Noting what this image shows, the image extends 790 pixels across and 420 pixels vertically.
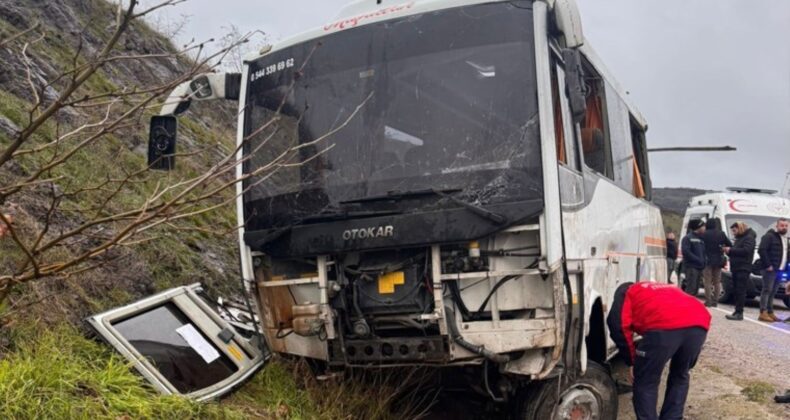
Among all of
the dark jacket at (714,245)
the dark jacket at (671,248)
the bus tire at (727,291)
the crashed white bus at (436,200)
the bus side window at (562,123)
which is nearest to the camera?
the crashed white bus at (436,200)

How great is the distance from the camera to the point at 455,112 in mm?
4238

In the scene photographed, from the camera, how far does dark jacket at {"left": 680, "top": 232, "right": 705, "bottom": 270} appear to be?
A: 1280 centimetres

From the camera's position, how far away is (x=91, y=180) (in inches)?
280

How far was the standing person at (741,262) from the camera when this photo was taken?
11.1 meters

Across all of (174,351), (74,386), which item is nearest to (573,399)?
(174,351)

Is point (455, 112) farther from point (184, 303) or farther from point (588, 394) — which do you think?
point (184, 303)

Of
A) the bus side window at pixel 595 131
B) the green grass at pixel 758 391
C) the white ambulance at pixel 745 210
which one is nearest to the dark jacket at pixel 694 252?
the white ambulance at pixel 745 210

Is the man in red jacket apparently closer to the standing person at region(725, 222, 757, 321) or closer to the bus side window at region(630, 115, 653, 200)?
the bus side window at region(630, 115, 653, 200)

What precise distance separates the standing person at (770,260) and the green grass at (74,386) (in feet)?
30.7

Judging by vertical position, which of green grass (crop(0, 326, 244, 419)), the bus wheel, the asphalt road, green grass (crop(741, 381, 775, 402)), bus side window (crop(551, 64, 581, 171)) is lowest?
the asphalt road

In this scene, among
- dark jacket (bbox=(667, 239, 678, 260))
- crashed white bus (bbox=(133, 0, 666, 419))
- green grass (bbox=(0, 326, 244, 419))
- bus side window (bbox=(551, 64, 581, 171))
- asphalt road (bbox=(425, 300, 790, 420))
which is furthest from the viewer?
dark jacket (bbox=(667, 239, 678, 260))

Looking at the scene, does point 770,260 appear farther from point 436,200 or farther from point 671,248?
point 436,200

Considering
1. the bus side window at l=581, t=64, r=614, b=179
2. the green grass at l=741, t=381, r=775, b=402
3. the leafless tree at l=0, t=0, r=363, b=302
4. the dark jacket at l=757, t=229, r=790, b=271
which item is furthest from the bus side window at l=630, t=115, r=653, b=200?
the leafless tree at l=0, t=0, r=363, b=302

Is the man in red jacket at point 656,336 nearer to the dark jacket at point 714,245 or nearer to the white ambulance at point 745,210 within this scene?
the dark jacket at point 714,245
